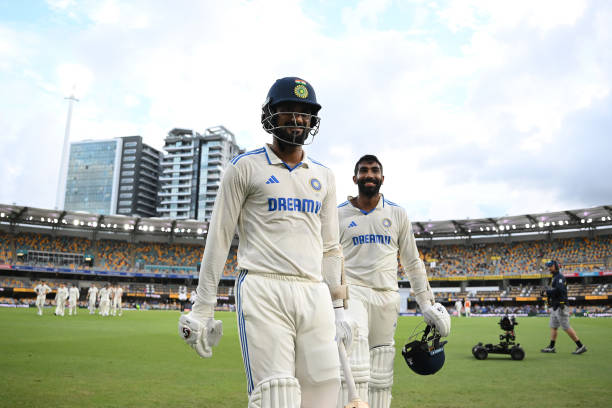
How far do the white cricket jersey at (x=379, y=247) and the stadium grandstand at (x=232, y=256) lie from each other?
45.2 meters

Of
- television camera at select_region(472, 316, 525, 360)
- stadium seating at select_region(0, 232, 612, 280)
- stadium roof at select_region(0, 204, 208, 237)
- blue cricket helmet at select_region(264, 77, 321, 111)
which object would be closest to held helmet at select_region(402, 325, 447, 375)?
blue cricket helmet at select_region(264, 77, 321, 111)

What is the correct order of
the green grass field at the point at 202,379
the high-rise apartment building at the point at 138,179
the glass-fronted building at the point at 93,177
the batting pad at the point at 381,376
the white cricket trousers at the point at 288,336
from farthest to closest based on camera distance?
1. the glass-fronted building at the point at 93,177
2. the high-rise apartment building at the point at 138,179
3. the green grass field at the point at 202,379
4. the batting pad at the point at 381,376
5. the white cricket trousers at the point at 288,336

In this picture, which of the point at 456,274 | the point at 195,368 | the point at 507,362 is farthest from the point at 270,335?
the point at 456,274

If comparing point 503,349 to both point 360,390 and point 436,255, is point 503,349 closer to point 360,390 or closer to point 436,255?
point 360,390

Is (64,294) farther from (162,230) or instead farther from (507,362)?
(162,230)

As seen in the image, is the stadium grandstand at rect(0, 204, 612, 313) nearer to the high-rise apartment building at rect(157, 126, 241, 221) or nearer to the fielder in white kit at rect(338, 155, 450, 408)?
the fielder in white kit at rect(338, 155, 450, 408)

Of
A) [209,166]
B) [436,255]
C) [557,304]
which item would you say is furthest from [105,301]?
[209,166]

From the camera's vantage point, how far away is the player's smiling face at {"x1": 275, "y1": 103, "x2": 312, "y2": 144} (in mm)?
3430

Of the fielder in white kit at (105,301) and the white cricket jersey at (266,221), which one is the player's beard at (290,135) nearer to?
the white cricket jersey at (266,221)

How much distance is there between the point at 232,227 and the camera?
11.1ft

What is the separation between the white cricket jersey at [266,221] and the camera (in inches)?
127

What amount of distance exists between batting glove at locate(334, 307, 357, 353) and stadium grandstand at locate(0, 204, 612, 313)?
47684 millimetres

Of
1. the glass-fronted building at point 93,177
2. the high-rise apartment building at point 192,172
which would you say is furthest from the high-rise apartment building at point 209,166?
the glass-fronted building at point 93,177

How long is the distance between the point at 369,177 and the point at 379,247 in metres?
0.88
